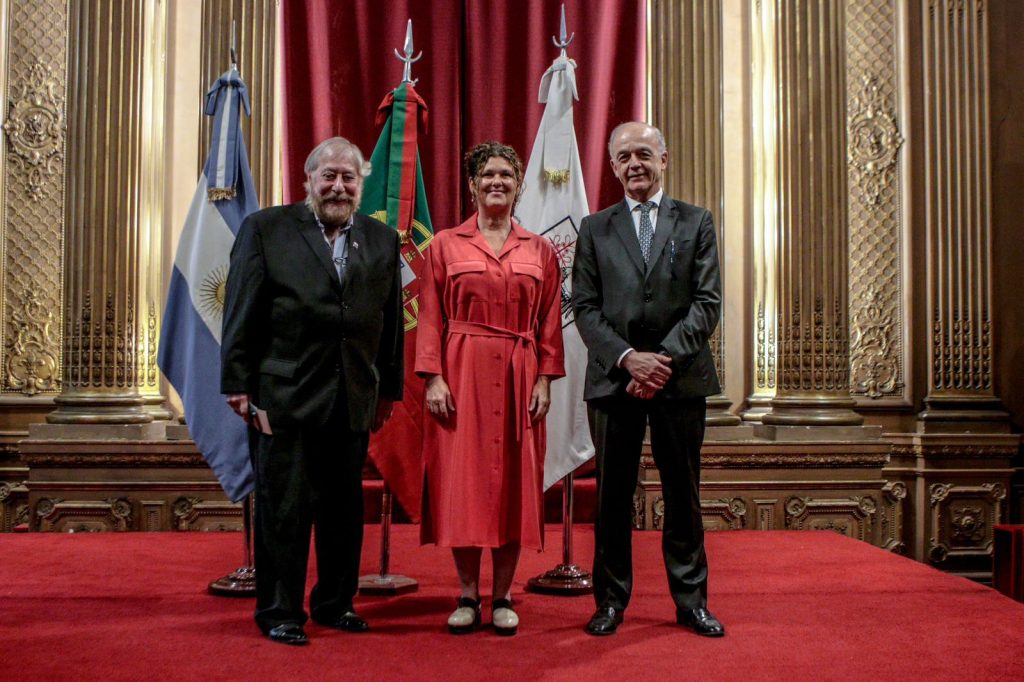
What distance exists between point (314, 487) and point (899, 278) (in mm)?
4041

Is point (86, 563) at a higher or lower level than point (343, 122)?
lower

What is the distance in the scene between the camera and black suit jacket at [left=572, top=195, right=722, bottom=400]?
9.20ft

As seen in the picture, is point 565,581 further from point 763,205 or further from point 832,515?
point 763,205

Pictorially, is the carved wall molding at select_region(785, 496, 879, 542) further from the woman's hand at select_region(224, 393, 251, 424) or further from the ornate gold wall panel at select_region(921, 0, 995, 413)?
the woman's hand at select_region(224, 393, 251, 424)

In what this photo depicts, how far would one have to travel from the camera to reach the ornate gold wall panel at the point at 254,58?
529cm

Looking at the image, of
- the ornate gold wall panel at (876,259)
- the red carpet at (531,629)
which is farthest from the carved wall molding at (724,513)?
the ornate gold wall panel at (876,259)

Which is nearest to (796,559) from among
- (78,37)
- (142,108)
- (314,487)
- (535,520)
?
(535,520)

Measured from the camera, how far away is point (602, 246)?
2930 mm

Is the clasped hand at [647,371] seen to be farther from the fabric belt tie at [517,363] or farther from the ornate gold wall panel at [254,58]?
the ornate gold wall panel at [254,58]

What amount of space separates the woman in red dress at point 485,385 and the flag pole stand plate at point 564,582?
0.47 m

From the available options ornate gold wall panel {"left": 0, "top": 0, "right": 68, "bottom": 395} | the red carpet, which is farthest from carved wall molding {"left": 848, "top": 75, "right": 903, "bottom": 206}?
ornate gold wall panel {"left": 0, "top": 0, "right": 68, "bottom": 395}

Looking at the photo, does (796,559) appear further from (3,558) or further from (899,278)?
(3,558)

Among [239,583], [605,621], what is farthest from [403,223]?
[605,621]

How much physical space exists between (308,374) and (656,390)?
1.02 m
